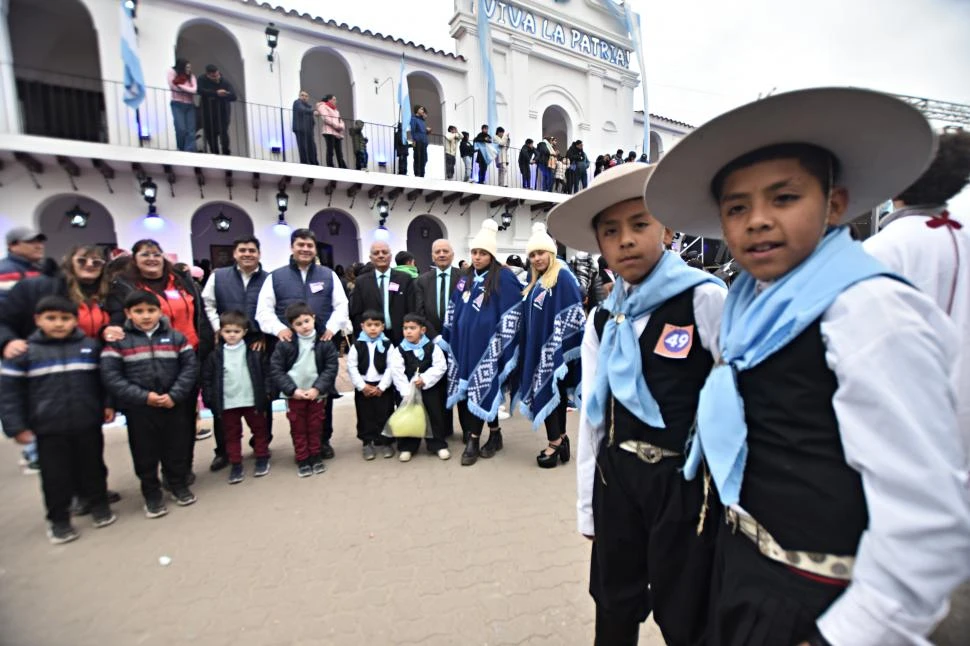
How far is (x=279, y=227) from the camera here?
33.4ft

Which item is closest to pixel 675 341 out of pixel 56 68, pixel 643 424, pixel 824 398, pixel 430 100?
pixel 643 424

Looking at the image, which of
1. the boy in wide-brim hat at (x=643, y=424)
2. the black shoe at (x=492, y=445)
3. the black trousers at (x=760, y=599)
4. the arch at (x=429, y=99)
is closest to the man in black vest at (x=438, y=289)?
the black shoe at (x=492, y=445)

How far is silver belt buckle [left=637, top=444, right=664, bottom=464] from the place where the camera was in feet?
4.71

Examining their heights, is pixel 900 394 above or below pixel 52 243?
below

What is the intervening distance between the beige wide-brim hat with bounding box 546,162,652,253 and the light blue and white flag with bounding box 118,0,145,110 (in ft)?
31.7

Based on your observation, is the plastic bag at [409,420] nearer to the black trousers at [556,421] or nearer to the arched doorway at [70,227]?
the black trousers at [556,421]

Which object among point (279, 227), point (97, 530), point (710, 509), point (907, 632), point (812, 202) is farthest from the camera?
point (279, 227)

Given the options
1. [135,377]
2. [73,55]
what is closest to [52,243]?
[73,55]

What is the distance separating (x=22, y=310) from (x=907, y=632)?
489 cm

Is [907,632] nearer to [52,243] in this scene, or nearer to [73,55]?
[52,243]

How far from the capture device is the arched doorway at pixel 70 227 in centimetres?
1017

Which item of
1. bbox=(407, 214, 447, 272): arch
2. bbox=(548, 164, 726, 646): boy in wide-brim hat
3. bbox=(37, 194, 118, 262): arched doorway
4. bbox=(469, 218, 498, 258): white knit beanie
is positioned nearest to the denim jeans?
bbox=(37, 194, 118, 262): arched doorway

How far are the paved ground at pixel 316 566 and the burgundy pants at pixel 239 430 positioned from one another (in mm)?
245

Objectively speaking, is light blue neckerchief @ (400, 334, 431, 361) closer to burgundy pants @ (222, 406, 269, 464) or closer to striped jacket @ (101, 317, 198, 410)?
burgundy pants @ (222, 406, 269, 464)
